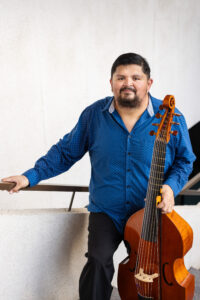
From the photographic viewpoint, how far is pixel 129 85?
1.72 meters

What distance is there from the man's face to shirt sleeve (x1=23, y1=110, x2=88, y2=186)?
254mm

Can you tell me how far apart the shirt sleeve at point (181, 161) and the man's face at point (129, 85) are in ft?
0.80

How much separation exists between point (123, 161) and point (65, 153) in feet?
1.18

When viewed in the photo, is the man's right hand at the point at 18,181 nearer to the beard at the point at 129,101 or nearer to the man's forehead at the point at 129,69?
the beard at the point at 129,101

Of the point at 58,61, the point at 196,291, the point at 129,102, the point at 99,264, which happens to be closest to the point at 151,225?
the point at 99,264

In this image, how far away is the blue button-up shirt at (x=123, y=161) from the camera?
176 cm

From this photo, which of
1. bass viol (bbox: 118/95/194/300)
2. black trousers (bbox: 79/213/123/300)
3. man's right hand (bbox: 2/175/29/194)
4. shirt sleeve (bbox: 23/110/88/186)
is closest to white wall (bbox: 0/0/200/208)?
shirt sleeve (bbox: 23/110/88/186)

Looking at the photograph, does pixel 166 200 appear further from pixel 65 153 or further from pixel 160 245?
pixel 65 153

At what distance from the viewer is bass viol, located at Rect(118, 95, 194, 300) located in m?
1.53

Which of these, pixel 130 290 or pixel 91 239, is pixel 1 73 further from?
pixel 130 290

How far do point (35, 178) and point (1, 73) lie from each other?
215 centimetres

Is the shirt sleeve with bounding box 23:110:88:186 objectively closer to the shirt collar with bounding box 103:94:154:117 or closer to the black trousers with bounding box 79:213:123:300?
the shirt collar with bounding box 103:94:154:117

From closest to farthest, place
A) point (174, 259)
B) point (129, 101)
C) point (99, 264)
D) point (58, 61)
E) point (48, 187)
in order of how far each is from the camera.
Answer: point (174, 259) < point (99, 264) < point (129, 101) < point (48, 187) < point (58, 61)

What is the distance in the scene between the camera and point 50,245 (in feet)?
6.65
